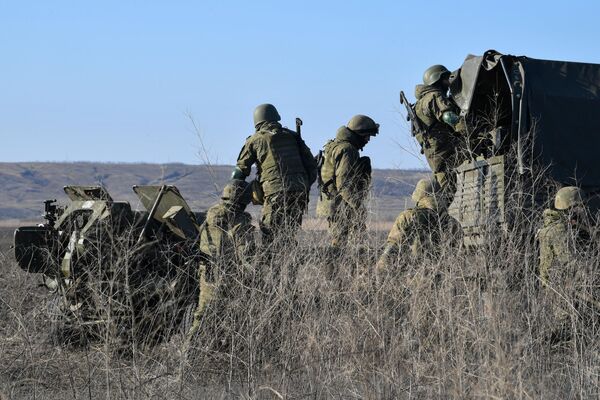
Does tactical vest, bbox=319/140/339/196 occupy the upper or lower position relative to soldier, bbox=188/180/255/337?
upper

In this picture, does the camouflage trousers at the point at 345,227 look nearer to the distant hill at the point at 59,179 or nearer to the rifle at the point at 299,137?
the rifle at the point at 299,137

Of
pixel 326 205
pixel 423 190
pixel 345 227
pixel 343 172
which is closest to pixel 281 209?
pixel 326 205

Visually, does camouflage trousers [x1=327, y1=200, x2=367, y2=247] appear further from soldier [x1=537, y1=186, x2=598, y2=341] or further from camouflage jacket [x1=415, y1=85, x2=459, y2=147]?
camouflage jacket [x1=415, y1=85, x2=459, y2=147]

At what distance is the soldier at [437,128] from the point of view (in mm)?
11352

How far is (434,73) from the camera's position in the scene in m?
11.5

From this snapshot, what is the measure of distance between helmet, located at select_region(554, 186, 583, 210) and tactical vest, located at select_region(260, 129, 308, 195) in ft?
10.2

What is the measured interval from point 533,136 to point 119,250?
11.5 ft

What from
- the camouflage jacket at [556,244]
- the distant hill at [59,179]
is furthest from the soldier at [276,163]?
the distant hill at [59,179]

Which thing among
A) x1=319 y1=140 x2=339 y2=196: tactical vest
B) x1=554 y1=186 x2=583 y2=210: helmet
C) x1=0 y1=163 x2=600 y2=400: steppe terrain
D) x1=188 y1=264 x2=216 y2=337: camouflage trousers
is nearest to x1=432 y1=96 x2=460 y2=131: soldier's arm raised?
x1=319 y1=140 x2=339 y2=196: tactical vest

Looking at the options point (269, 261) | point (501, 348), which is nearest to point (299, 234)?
point (269, 261)

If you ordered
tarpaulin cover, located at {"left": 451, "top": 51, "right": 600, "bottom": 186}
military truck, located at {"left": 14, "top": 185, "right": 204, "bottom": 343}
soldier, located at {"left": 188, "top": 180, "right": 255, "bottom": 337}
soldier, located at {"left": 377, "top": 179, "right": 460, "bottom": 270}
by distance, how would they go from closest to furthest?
soldier, located at {"left": 188, "top": 180, "right": 255, "bottom": 337}, soldier, located at {"left": 377, "top": 179, "right": 460, "bottom": 270}, military truck, located at {"left": 14, "top": 185, "right": 204, "bottom": 343}, tarpaulin cover, located at {"left": 451, "top": 51, "right": 600, "bottom": 186}

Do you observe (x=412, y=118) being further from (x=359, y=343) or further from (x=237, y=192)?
(x=359, y=343)

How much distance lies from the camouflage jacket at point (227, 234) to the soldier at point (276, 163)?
1.47 metres

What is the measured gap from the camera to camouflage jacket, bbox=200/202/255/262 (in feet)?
28.2
